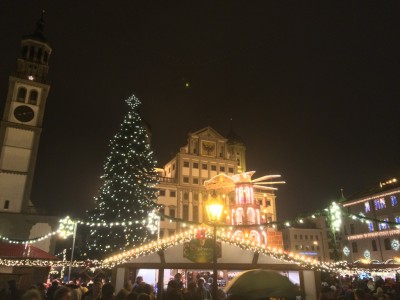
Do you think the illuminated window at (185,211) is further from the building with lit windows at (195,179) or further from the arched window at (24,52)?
the arched window at (24,52)

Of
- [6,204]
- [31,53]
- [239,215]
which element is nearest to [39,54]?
[31,53]

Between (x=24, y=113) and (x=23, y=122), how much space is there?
3.79 ft

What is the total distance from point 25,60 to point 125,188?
20.8m

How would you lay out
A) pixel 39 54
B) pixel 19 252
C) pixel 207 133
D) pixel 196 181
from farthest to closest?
pixel 207 133, pixel 196 181, pixel 39 54, pixel 19 252

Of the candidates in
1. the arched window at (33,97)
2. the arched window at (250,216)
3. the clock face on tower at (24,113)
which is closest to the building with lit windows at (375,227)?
the arched window at (250,216)

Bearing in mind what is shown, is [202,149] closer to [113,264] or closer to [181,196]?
[181,196]

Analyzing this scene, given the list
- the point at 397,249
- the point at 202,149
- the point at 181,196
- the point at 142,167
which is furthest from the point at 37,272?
the point at 397,249

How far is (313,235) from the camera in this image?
83.4 metres

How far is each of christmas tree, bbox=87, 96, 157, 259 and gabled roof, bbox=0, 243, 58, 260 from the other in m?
4.27

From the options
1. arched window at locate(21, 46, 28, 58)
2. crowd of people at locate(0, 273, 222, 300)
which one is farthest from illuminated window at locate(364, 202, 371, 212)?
arched window at locate(21, 46, 28, 58)

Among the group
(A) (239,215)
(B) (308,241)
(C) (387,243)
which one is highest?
(A) (239,215)

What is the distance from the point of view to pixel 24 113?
35.2 meters

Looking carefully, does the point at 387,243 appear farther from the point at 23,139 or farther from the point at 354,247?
the point at 23,139

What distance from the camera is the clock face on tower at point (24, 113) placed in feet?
114
